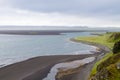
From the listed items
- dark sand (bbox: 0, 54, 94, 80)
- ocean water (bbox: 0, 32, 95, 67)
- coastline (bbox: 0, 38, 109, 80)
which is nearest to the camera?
coastline (bbox: 0, 38, 109, 80)

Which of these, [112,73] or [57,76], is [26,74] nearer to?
[57,76]

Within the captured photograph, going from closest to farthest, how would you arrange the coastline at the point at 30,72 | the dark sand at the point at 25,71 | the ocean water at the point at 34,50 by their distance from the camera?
the coastline at the point at 30,72, the dark sand at the point at 25,71, the ocean water at the point at 34,50

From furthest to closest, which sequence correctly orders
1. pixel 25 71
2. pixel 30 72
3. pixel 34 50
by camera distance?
pixel 34 50
pixel 25 71
pixel 30 72

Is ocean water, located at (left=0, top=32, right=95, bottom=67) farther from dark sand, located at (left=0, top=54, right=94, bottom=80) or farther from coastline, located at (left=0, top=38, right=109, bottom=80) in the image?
coastline, located at (left=0, top=38, right=109, bottom=80)

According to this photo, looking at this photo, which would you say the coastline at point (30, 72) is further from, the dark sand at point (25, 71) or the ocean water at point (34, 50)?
the ocean water at point (34, 50)

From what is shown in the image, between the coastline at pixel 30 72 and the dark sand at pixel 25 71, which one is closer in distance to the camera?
the coastline at pixel 30 72

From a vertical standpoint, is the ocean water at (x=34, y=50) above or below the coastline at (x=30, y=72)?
below

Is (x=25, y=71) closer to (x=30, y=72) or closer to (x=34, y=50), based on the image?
(x=30, y=72)

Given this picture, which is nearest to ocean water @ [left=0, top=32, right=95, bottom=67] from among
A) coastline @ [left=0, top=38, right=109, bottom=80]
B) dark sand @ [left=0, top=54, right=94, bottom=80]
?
dark sand @ [left=0, top=54, right=94, bottom=80]

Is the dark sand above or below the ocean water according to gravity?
above

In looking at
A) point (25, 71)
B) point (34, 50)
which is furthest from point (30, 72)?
point (34, 50)

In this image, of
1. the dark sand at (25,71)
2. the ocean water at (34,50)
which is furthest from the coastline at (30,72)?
the ocean water at (34,50)

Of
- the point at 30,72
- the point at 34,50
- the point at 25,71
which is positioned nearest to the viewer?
the point at 30,72

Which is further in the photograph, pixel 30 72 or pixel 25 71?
pixel 25 71
